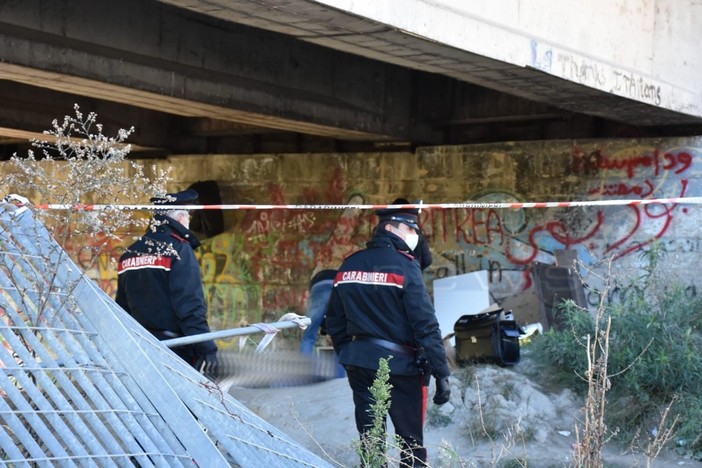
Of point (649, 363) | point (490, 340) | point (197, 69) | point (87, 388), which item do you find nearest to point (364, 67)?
point (197, 69)

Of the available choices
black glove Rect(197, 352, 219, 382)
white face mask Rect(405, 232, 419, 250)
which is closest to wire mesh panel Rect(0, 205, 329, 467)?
black glove Rect(197, 352, 219, 382)

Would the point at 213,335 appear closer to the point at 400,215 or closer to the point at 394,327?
the point at 394,327

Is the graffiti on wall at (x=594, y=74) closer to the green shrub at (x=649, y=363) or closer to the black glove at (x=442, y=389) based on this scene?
the green shrub at (x=649, y=363)

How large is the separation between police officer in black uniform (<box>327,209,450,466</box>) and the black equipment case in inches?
Answer: 133

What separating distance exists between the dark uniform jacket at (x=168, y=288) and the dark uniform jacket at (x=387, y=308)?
0.92 metres

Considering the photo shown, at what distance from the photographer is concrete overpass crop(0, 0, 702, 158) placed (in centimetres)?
793

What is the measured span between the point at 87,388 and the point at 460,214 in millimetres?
10675

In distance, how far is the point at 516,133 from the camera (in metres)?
13.8

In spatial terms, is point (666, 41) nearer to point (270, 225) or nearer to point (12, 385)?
point (270, 225)

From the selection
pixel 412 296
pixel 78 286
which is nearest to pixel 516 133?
pixel 412 296

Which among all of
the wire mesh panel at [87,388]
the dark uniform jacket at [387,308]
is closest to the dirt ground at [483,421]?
the dark uniform jacket at [387,308]

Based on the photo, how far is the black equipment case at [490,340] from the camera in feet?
32.6

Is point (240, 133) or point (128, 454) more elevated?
point (240, 133)

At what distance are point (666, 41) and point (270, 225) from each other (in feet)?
21.7
